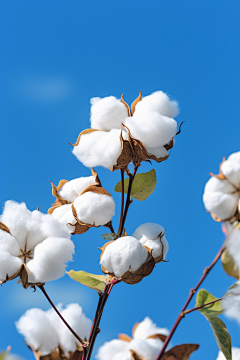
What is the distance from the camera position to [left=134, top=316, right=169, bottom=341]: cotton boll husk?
890 mm

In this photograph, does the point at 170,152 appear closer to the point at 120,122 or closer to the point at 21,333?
the point at 120,122

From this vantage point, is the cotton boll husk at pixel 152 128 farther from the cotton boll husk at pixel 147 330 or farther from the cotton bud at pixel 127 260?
the cotton boll husk at pixel 147 330

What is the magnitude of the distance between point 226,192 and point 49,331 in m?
0.49

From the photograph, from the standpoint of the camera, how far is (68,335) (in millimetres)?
807

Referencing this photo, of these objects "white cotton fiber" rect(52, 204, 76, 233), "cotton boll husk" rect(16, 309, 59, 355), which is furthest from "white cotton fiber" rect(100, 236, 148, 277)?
"cotton boll husk" rect(16, 309, 59, 355)

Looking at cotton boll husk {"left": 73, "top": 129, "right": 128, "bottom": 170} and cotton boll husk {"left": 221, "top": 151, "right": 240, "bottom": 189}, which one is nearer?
cotton boll husk {"left": 221, "top": 151, "right": 240, "bottom": 189}

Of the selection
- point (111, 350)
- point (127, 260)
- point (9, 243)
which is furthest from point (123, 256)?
point (111, 350)

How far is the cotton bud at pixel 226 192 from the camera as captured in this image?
0.59 m

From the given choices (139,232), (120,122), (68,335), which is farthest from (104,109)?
(68,335)

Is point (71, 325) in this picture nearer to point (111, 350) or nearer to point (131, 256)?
point (111, 350)

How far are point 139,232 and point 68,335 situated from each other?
0.93ft

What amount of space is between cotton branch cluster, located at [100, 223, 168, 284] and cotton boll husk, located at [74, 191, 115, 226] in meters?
0.07

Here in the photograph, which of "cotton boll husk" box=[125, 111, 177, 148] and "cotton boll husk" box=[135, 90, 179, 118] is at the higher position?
"cotton boll husk" box=[135, 90, 179, 118]

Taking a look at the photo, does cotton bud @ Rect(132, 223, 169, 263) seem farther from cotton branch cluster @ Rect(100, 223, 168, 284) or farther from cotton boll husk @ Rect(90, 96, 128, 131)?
cotton boll husk @ Rect(90, 96, 128, 131)
